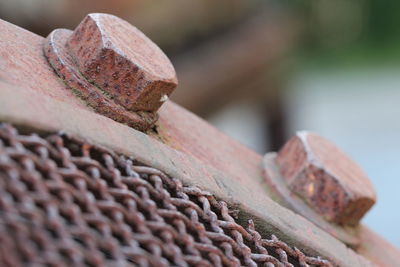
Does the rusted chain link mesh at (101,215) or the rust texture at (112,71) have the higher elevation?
the rust texture at (112,71)

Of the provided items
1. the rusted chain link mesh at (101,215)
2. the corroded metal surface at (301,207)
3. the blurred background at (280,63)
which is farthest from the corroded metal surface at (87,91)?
the blurred background at (280,63)

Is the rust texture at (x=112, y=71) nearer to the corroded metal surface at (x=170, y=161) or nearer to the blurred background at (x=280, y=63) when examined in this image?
the corroded metal surface at (x=170, y=161)

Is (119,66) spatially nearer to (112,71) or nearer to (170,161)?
(112,71)

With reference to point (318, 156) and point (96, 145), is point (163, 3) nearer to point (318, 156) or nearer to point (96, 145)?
point (318, 156)

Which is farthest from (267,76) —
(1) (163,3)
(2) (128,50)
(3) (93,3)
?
(2) (128,50)

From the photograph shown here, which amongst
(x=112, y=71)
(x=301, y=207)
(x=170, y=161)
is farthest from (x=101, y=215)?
(x=301, y=207)

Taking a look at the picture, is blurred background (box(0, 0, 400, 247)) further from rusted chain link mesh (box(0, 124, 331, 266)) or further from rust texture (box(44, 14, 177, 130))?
rusted chain link mesh (box(0, 124, 331, 266))

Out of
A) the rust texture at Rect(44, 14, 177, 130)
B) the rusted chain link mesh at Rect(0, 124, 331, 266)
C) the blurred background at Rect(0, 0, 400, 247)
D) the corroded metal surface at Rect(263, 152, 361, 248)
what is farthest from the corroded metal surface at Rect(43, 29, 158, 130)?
the blurred background at Rect(0, 0, 400, 247)
